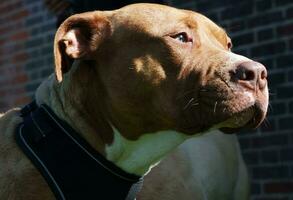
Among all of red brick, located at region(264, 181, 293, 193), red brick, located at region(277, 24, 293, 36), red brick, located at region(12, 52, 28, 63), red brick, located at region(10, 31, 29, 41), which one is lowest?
red brick, located at region(264, 181, 293, 193)

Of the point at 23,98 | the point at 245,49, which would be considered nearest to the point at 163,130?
the point at 245,49

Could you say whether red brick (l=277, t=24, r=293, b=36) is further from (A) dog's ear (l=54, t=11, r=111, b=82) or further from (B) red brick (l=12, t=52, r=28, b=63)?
(B) red brick (l=12, t=52, r=28, b=63)

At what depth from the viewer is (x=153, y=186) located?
4312mm

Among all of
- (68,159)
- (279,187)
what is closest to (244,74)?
(68,159)

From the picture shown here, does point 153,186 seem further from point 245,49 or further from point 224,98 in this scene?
point 245,49

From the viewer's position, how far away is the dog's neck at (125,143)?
3939 millimetres

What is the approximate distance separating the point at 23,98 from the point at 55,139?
441cm

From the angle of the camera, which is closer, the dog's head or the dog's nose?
the dog's nose

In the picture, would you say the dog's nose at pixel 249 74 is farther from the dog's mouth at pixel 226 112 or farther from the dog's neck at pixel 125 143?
the dog's neck at pixel 125 143

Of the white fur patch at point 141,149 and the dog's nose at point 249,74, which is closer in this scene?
the dog's nose at point 249,74

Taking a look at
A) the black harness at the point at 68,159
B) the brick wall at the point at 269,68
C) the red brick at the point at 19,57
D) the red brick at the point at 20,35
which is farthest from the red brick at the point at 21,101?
the black harness at the point at 68,159

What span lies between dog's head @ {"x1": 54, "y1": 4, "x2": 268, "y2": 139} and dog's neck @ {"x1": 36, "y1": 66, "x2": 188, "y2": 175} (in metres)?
0.06

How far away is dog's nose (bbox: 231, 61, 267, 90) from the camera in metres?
3.52

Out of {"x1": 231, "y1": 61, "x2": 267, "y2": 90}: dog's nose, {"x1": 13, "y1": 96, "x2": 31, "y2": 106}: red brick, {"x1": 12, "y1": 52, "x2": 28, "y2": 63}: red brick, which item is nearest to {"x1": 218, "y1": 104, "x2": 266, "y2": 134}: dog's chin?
{"x1": 231, "y1": 61, "x2": 267, "y2": 90}: dog's nose
